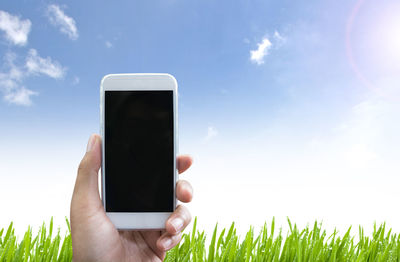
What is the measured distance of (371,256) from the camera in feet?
9.95

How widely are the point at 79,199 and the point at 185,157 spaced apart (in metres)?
0.54

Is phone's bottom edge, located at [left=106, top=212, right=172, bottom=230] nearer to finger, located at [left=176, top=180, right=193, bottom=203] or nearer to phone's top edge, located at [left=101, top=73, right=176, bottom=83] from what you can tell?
finger, located at [left=176, top=180, right=193, bottom=203]

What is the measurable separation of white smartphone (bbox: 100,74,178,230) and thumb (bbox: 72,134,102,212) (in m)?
0.04

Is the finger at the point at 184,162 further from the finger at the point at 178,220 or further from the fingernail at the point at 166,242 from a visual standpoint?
the fingernail at the point at 166,242

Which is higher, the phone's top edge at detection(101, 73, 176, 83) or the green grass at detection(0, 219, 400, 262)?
the phone's top edge at detection(101, 73, 176, 83)

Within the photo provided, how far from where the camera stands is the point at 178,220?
5.85 feet

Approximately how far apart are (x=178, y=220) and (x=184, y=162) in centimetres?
30

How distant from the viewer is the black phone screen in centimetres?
181

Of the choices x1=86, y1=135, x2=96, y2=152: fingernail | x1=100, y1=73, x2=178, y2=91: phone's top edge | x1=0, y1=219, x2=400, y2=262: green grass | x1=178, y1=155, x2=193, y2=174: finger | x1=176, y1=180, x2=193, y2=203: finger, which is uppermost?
x1=100, y1=73, x2=178, y2=91: phone's top edge

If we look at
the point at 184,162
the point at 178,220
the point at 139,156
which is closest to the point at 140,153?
the point at 139,156

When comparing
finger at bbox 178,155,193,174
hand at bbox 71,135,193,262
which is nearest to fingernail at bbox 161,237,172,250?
hand at bbox 71,135,193,262

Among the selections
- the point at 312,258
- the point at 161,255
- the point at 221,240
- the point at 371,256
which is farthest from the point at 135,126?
the point at 371,256

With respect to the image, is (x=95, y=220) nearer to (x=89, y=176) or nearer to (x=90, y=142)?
(x=89, y=176)

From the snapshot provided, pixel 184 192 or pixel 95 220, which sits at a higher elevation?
pixel 184 192
